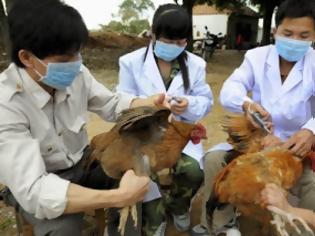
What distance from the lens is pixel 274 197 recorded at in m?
2.06

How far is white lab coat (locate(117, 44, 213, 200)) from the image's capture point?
119 inches

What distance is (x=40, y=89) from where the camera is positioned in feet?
6.89

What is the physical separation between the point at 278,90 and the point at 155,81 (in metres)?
0.89

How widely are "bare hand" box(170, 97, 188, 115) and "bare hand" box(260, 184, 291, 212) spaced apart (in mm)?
799

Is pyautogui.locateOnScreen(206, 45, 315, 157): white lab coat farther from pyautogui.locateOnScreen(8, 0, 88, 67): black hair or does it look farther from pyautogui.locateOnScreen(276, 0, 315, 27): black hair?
pyautogui.locateOnScreen(8, 0, 88, 67): black hair

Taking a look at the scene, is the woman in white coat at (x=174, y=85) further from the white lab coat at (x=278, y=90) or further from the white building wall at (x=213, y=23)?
the white building wall at (x=213, y=23)

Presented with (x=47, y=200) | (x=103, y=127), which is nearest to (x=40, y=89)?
(x=47, y=200)

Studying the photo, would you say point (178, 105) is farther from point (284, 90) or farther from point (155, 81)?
point (284, 90)

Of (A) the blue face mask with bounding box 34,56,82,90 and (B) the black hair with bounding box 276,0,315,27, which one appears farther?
(B) the black hair with bounding box 276,0,315,27

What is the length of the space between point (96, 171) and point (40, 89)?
643mm

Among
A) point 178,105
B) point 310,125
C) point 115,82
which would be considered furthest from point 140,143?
point 115,82

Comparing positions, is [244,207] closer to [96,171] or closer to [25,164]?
[96,171]

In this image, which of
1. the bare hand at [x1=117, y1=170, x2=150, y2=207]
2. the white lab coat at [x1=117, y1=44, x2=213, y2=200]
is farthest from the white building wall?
the bare hand at [x1=117, y1=170, x2=150, y2=207]

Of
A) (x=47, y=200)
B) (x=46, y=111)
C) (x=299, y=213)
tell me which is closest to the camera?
(x=47, y=200)
